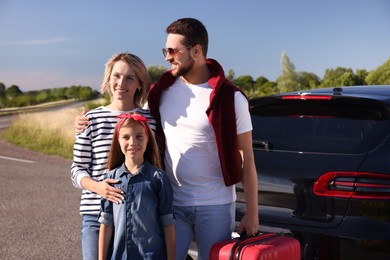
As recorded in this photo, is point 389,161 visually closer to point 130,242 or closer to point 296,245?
point 296,245

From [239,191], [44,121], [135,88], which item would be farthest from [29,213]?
[44,121]

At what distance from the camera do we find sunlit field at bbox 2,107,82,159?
47.8 ft

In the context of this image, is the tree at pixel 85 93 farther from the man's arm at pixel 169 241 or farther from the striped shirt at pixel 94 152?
the man's arm at pixel 169 241

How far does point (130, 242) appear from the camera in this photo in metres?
2.68

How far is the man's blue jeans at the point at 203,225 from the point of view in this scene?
2811 mm

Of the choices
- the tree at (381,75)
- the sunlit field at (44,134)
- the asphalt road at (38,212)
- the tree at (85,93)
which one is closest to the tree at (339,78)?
the tree at (381,75)

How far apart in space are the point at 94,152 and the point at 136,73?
1.45 ft

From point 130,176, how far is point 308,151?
1266 millimetres

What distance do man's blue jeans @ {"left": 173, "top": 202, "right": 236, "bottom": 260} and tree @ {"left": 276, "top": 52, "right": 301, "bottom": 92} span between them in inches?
1555

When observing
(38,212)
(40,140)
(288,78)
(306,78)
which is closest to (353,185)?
(38,212)

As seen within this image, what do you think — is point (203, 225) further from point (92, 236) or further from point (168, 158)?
point (92, 236)

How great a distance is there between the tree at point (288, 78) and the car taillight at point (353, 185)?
39006 mm

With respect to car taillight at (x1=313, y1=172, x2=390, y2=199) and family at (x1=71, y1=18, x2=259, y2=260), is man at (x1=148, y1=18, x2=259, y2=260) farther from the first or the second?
car taillight at (x1=313, y1=172, x2=390, y2=199)

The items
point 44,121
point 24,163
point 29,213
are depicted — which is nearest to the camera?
point 29,213
